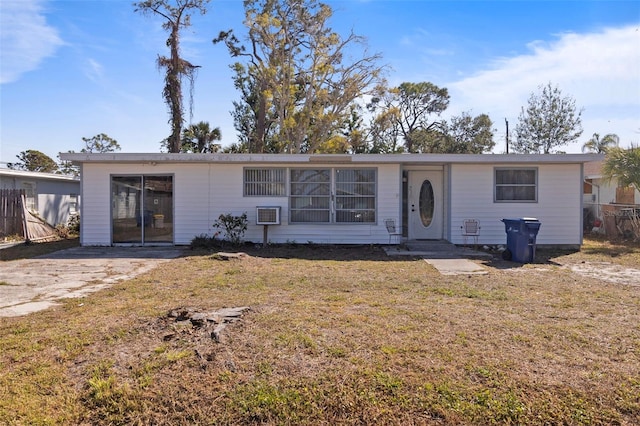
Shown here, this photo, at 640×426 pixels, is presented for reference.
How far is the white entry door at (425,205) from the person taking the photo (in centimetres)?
1252

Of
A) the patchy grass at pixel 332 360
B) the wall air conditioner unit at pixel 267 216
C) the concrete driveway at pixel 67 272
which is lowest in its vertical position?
the patchy grass at pixel 332 360

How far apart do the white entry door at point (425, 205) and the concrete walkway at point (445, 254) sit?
0.47 metres

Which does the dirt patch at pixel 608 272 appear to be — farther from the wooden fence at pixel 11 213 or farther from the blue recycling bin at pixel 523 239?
the wooden fence at pixel 11 213

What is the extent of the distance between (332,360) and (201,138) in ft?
77.6

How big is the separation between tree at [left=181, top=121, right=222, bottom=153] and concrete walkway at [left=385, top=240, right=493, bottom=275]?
55.9ft

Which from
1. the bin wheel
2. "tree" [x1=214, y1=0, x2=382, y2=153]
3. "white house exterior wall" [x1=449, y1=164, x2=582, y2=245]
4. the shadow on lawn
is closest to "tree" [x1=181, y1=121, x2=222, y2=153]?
"tree" [x1=214, y1=0, x2=382, y2=153]

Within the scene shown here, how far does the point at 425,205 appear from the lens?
1259 cm

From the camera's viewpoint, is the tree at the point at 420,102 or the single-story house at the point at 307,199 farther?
the tree at the point at 420,102

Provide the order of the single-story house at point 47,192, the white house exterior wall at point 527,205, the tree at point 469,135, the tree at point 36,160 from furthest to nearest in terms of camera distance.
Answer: the tree at point 36,160 → the tree at point 469,135 → the single-story house at point 47,192 → the white house exterior wall at point 527,205

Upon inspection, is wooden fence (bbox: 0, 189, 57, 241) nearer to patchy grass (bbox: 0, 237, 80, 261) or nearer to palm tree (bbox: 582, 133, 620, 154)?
patchy grass (bbox: 0, 237, 80, 261)

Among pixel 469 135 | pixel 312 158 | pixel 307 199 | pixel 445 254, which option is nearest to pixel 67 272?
pixel 307 199

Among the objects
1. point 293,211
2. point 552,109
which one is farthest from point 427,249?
point 552,109

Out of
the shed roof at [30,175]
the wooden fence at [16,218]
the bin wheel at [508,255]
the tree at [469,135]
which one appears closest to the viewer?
the bin wheel at [508,255]

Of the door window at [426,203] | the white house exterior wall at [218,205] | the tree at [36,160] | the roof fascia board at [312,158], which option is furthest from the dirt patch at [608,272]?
the tree at [36,160]
